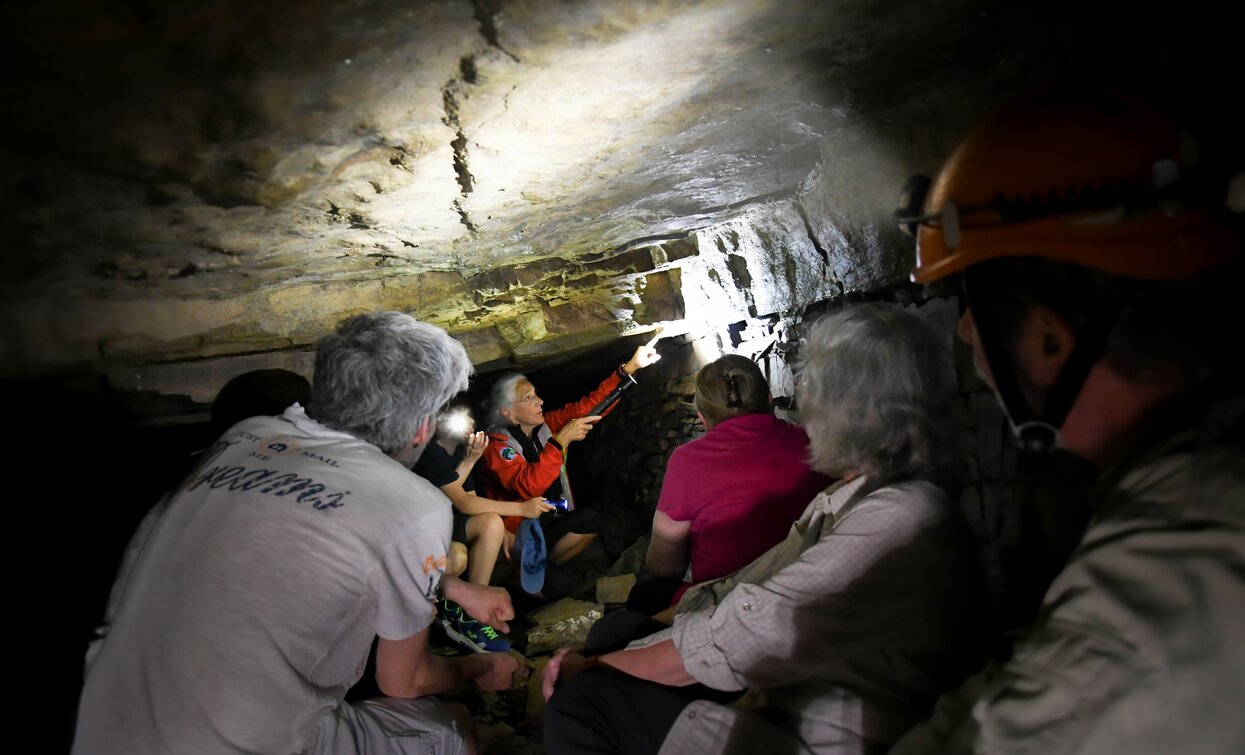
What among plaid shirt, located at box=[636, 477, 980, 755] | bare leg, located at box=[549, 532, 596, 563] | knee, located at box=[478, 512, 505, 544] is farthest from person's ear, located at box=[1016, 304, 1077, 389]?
bare leg, located at box=[549, 532, 596, 563]

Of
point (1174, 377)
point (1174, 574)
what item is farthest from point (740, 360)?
point (1174, 574)

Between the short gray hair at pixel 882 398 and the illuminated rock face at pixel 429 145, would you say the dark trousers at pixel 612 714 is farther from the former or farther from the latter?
the illuminated rock face at pixel 429 145

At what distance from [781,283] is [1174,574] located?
2.56 metres

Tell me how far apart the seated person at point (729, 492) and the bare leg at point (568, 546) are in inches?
121

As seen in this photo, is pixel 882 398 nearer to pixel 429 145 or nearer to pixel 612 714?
pixel 612 714

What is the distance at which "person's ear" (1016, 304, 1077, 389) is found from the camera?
3.32 ft

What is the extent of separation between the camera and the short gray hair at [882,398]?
5.44 feet

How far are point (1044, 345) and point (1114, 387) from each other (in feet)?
0.40

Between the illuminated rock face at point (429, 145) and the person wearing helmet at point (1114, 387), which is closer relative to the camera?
the person wearing helmet at point (1114, 387)

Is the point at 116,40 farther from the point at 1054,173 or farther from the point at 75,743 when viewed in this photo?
the point at 1054,173

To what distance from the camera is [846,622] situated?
1.39 meters

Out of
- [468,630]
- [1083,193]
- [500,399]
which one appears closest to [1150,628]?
[1083,193]

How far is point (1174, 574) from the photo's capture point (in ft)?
2.36

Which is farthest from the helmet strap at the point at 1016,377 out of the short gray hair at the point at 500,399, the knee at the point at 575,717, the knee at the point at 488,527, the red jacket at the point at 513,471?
the short gray hair at the point at 500,399
